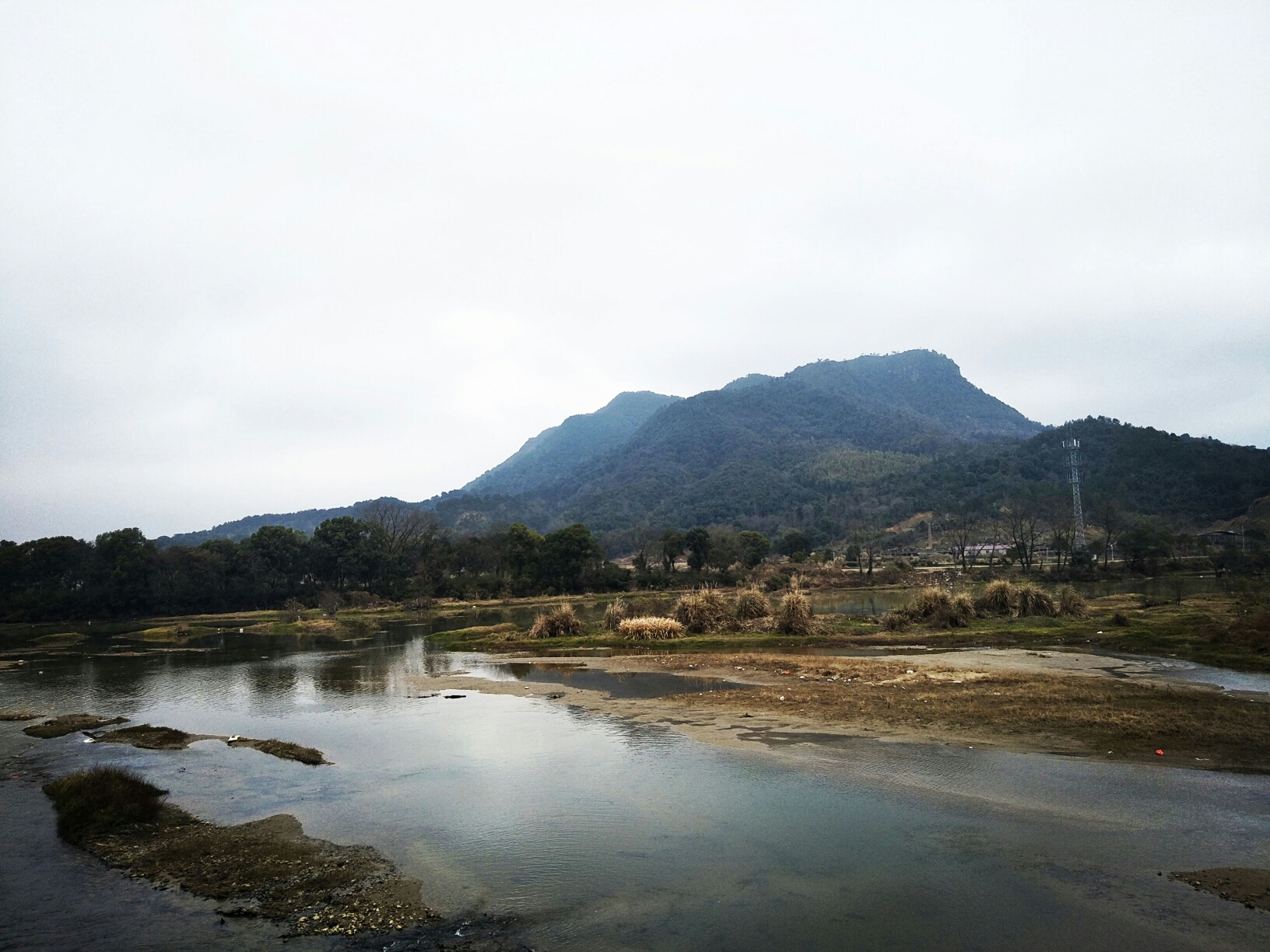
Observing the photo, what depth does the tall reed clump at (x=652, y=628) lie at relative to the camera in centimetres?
3422

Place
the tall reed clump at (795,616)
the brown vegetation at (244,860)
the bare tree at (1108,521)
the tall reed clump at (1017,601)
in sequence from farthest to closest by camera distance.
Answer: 1. the bare tree at (1108,521)
2. the tall reed clump at (1017,601)
3. the tall reed clump at (795,616)
4. the brown vegetation at (244,860)

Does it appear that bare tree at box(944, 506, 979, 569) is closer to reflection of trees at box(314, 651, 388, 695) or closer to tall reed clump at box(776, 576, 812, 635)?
tall reed clump at box(776, 576, 812, 635)

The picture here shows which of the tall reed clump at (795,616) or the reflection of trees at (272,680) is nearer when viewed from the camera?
the reflection of trees at (272,680)

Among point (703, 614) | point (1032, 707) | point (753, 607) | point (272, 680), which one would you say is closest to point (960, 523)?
point (753, 607)

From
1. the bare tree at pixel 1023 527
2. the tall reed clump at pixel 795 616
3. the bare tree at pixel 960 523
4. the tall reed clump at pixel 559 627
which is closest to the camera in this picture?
the tall reed clump at pixel 795 616

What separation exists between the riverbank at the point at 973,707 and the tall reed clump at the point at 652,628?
8284mm

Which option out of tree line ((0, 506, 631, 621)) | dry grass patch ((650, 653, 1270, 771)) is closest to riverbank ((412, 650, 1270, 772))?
dry grass patch ((650, 653, 1270, 771))

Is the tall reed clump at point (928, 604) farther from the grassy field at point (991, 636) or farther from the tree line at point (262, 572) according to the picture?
the tree line at point (262, 572)

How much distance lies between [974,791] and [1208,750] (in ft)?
16.7

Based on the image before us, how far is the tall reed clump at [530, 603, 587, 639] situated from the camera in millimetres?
38125

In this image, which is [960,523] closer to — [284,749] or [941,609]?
[941,609]

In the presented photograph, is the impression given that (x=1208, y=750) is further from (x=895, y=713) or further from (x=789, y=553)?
(x=789, y=553)

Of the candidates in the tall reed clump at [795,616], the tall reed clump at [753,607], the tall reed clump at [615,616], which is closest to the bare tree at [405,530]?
the tall reed clump at [615,616]

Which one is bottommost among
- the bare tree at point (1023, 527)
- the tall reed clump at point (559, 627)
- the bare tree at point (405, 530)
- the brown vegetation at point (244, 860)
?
the tall reed clump at point (559, 627)
